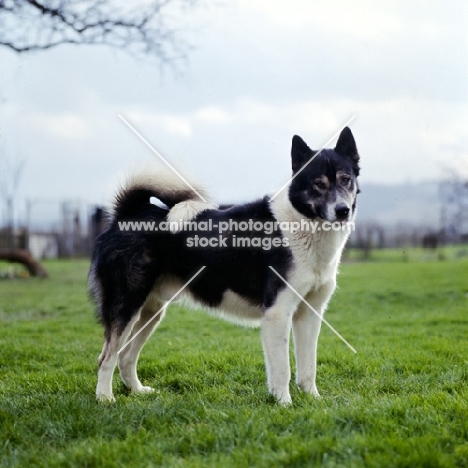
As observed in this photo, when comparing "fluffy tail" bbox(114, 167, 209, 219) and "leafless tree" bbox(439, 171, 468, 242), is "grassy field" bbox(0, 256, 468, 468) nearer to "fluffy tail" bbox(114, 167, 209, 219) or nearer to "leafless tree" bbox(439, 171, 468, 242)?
"fluffy tail" bbox(114, 167, 209, 219)

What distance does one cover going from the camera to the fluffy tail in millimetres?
4102

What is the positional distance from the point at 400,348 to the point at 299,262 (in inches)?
90.4

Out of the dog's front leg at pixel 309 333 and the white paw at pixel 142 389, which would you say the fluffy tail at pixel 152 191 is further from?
the white paw at pixel 142 389

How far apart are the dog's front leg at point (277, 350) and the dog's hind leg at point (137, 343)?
3.25 feet

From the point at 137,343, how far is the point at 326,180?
6.36 ft

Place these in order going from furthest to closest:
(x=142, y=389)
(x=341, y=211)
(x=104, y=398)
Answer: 1. (x=142, y=389)
2. (x=104, y=398)
3. (x=341, y=211)

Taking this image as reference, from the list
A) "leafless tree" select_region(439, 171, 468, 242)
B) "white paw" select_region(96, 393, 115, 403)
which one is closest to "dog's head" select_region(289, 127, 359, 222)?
"white paw" select_region(96, 393, 115, 403)

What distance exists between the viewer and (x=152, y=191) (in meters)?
4.16

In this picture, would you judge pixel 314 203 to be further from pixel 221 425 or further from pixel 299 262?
pixel 221 425

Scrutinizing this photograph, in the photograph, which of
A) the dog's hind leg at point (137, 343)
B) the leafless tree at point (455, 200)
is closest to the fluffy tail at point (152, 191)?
the dog's hind leg at point (137, 343)

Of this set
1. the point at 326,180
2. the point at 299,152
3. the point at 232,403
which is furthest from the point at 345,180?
the point at 232,403

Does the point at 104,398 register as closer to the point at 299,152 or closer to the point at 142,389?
the point at 142,389

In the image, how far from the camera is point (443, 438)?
108 inches

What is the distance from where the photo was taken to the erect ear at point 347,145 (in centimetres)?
378
